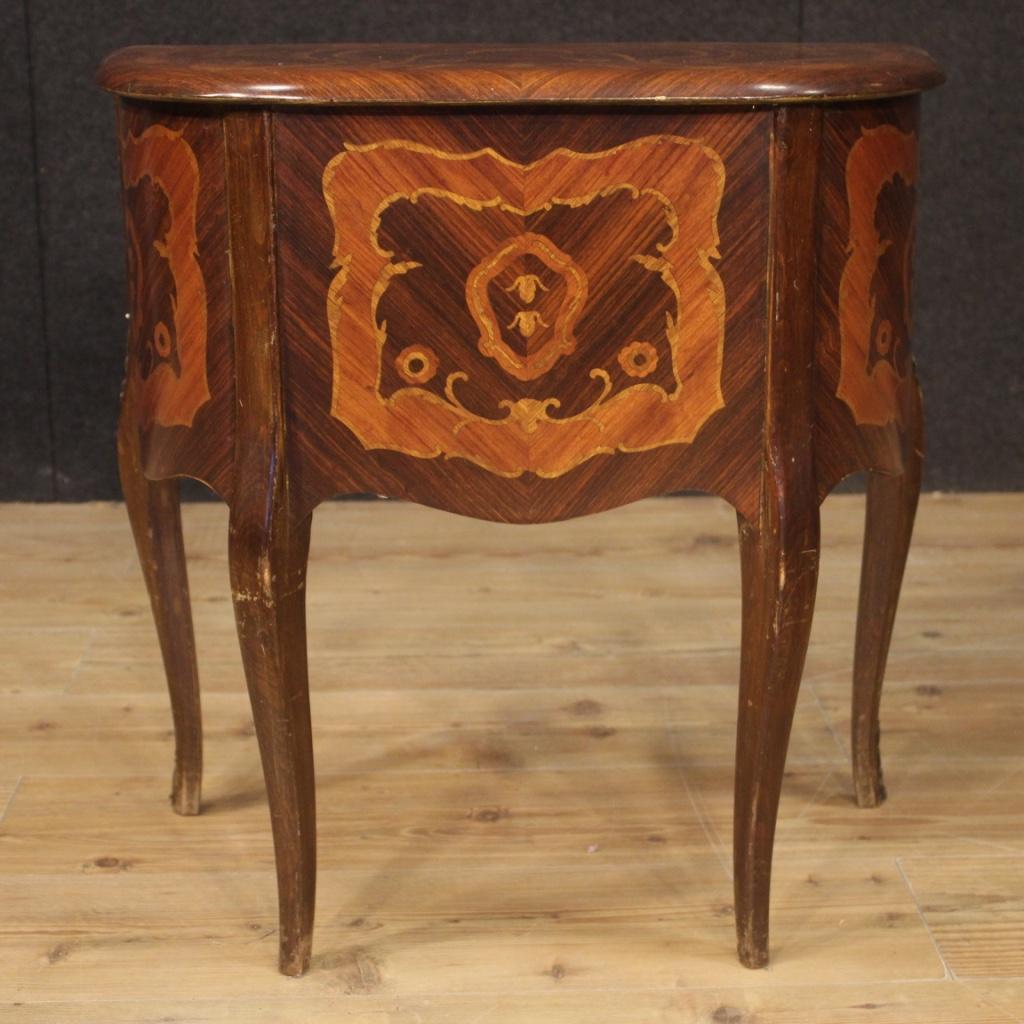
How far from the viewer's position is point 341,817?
1.87 metres

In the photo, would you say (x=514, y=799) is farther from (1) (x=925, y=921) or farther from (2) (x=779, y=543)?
(2) (x=779, y=543)

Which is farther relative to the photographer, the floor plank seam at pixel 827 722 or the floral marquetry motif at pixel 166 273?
the floor plank seam at pixel 827 722

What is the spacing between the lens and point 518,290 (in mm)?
1415

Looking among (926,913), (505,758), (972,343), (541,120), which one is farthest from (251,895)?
(972,343)

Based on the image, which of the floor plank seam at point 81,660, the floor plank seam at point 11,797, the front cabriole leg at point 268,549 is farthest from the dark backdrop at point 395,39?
the front cabriole leg at point 268,549

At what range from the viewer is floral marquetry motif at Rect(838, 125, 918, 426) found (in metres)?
1.45

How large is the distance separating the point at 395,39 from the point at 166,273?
1268 millimetres

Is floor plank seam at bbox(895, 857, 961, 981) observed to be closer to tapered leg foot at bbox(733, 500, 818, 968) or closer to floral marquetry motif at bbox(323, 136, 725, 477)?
tapered leg foot at bbox(733, 500, 818, 968)

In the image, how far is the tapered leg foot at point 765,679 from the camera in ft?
4.84

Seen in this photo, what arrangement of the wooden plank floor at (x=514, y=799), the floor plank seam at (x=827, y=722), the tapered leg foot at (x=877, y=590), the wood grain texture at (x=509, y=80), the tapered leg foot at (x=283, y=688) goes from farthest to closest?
the floor plank seam at (x=827, y=722) → the tapered leg foot at (x=877, y=590) → the wooden plank floor at (x=514, y=799) → the tapered leg foot at (x=283, y=688) → the wood grain texture at (x=509, y=80)

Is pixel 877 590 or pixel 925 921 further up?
pixel 877 590

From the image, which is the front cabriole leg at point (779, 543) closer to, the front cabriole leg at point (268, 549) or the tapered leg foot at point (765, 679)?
the tapered leg foot at point (765, 679)

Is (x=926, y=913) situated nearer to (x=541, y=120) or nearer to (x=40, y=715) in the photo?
(x=541, y=120)

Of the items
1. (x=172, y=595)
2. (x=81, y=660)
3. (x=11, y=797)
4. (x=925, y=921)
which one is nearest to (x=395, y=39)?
(x=81, y=660)
